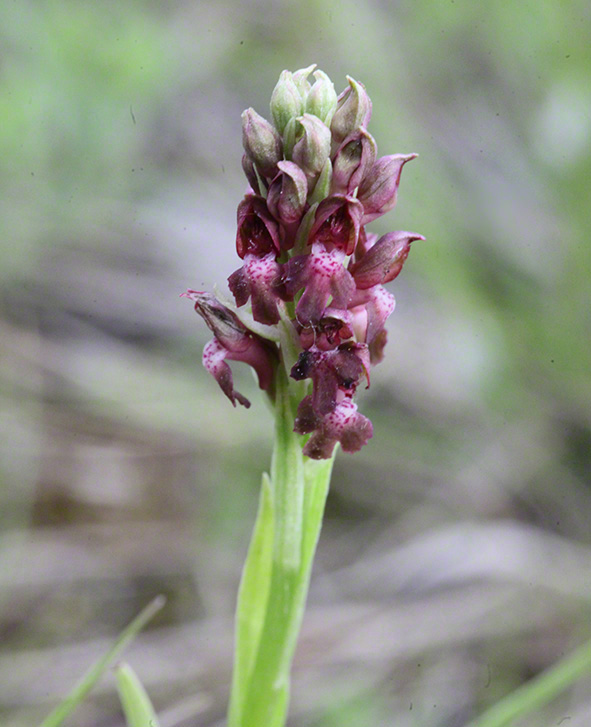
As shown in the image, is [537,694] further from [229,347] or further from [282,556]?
[229,347]

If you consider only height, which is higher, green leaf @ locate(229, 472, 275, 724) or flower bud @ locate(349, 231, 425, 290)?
flower bud @ locate(349, 231, 425, 290)

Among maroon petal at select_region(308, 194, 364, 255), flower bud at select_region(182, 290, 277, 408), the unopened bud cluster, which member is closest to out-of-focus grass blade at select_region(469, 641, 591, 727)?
the unopened bud cluster

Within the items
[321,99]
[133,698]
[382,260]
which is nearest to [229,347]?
[382,260]

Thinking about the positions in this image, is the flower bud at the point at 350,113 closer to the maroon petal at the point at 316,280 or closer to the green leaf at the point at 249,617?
the maroon petal at the point at 316,280

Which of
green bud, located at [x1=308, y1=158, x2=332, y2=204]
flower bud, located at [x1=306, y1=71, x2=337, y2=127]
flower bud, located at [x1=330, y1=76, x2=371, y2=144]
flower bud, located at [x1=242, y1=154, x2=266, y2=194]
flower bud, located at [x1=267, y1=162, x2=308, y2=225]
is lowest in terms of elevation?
flower bud, located at [x1=267, y1=162, x2=308, y2=225]

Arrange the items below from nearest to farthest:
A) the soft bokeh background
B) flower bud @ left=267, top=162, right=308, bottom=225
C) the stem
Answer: flower bud @ left=267, top=162, right=308, bottom=225
the stem
the soft bokeh background

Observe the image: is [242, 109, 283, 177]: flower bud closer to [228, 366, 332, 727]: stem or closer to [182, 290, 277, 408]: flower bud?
[182, 290, 277, 408]: flower bud

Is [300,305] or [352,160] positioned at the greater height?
[352,160]

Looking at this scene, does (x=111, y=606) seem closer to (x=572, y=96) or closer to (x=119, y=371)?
(x=119, y=371)
